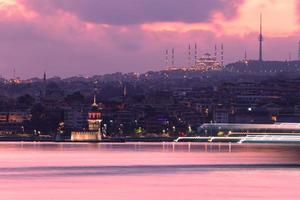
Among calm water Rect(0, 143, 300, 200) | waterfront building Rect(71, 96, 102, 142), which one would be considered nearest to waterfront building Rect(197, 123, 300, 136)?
waterfront building Rect(71, 96, 102, 142)

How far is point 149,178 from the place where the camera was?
48750 millimetres

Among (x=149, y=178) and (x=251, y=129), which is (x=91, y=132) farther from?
(x=149, y=178)

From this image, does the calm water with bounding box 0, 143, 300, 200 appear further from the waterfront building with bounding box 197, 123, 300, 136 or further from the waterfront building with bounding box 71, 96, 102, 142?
the waterfront building with bounding box 71, 96, 102, 142

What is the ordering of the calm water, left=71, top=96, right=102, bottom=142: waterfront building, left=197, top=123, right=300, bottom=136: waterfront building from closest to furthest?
the calm water
left=197, top=123, right=300, bottom=136: waterfront building
left=71, top=96, right=102, bottom=142: waterfront building

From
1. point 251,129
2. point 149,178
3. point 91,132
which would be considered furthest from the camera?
point 91,132

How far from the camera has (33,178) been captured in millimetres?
47875

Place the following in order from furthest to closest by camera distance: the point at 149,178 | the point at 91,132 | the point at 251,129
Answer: the point at 91,132
the point at 251,129
the point at 149,178

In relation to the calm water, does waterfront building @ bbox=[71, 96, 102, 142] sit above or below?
above

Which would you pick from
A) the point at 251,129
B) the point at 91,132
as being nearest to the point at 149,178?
the point at 251,129

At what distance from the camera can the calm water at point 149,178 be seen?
41.3 metres

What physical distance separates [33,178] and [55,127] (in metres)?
60.7

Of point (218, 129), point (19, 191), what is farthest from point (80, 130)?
point (19, 191)

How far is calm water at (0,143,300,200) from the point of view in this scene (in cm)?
4128

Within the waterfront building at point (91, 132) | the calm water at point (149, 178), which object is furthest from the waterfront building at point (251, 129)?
the calm water at point (149, 178)
